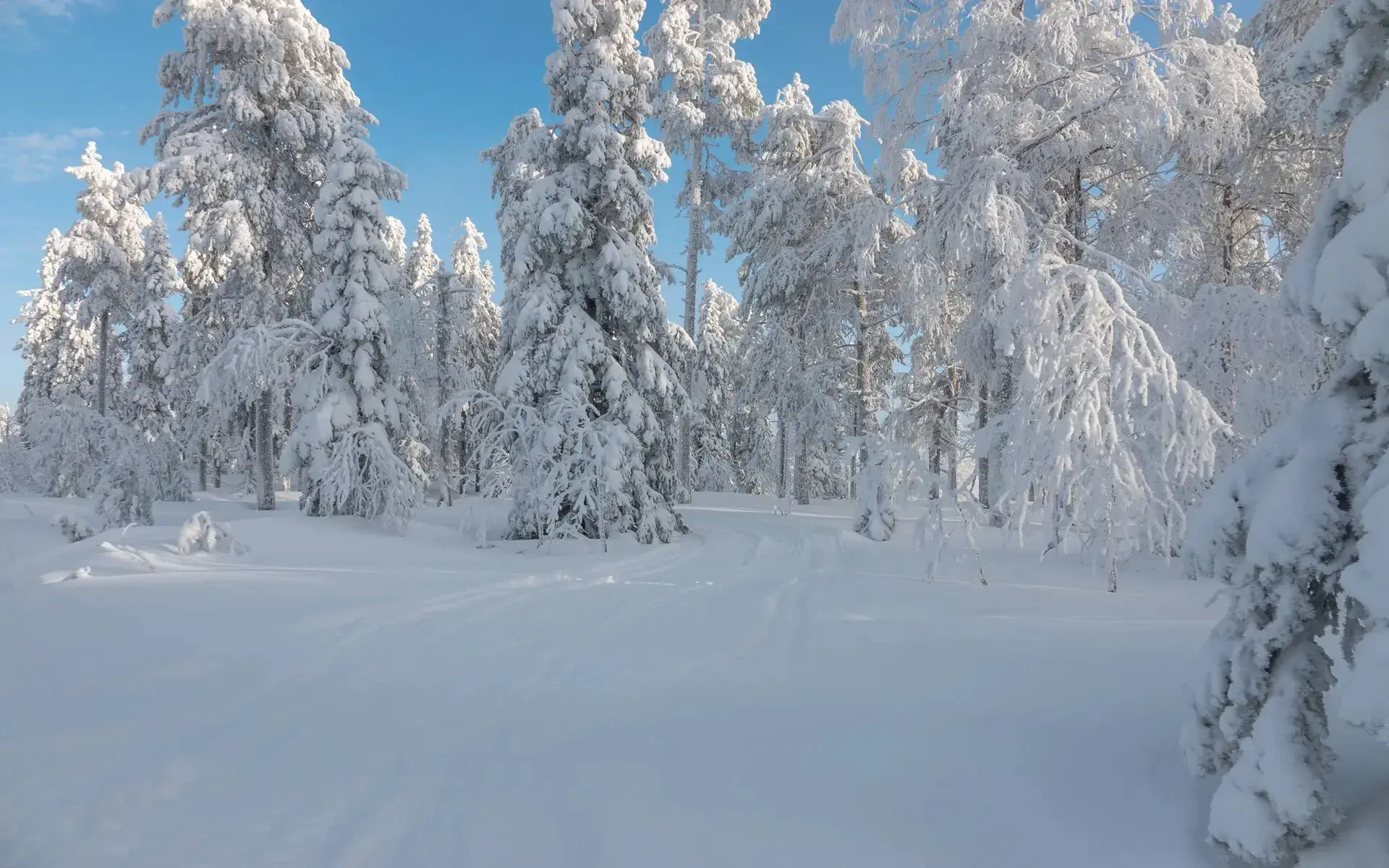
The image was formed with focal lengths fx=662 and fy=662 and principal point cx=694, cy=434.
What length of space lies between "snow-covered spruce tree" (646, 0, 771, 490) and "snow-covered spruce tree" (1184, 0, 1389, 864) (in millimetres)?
15707

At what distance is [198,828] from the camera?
3012mm

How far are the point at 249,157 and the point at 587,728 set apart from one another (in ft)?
55.4

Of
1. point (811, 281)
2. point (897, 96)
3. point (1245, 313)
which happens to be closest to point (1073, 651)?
point (1245, 313)

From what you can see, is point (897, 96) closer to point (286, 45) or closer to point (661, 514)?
point (661, 514)

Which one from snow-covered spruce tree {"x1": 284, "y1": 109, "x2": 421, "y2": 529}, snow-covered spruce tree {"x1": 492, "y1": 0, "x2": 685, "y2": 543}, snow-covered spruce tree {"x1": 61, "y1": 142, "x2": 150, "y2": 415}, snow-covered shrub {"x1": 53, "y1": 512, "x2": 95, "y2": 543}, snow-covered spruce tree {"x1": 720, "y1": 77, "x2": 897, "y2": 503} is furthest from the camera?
snow-covered spruce tree {"x1": 61, "y1": 142, "x2": 150, "y2": 415}

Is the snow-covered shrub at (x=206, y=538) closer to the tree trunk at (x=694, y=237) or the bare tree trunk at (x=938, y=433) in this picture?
the tree trunk at (x=694, y=237)

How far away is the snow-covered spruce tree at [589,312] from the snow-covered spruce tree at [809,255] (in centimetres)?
413

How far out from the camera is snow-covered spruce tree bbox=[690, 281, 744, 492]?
89.7ft

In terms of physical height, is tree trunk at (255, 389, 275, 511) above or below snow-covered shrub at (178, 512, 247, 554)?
above

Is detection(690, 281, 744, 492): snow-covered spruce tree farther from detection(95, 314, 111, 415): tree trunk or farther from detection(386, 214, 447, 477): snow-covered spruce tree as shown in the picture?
detection(95, 314, 111, 415): tree trunk

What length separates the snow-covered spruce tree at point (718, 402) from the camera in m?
27.3

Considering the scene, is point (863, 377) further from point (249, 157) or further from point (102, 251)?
point (102, 251)

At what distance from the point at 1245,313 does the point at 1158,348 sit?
1.87 meters

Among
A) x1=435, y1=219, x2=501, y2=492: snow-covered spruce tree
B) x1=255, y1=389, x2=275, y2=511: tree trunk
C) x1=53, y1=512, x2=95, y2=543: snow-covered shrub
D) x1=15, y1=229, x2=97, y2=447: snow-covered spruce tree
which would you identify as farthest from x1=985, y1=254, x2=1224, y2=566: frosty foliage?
x1=15, y1=229, x2=97, y2=447: snow-covered spruce tree
